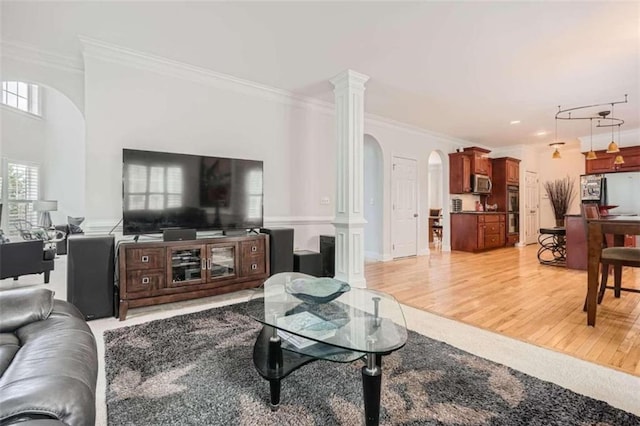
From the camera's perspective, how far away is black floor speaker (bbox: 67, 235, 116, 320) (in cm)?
272

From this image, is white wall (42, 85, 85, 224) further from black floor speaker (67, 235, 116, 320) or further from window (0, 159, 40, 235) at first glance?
black floor speaker (67, 235, 116, 320)

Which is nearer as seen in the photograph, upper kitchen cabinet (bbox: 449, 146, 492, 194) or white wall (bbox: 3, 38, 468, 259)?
white wall (bbox: 3, 38, 468, 259)

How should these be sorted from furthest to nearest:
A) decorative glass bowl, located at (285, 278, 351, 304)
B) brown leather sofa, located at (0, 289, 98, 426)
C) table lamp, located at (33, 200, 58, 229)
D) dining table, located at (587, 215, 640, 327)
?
1. table lamp, located at (33, 200, 58, 229)
2. dining table, located at (587, 215, 640, 327)
3. decorative glass bowl, located at (285, 278, 351, 304)
4. brown leather sofa, located at (0, 289, 98, 426)

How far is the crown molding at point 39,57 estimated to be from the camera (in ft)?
10.3

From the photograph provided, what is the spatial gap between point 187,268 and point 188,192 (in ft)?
2.66

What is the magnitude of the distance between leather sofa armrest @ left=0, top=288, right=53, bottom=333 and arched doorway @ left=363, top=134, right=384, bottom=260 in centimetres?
486

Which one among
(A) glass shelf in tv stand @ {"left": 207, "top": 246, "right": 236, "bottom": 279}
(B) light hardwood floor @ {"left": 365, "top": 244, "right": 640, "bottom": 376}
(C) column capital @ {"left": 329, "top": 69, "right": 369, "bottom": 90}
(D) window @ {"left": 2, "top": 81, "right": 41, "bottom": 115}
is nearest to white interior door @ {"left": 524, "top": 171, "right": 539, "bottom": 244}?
(B) light hardwood floor @ {"left": 365, "top": 244, "right": 640, "bottom": 376}

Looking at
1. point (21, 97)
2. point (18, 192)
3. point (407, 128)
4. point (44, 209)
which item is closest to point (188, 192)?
point (407, 128)

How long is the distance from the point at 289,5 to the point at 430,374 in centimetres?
286

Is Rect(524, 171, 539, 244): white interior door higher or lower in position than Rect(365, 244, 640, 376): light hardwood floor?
higher

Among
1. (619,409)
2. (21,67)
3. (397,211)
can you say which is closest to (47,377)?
(619,409)

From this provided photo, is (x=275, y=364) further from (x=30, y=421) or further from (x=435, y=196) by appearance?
(x=435, y=196)

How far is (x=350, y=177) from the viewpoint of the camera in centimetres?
384

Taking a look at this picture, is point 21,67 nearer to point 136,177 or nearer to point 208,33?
point 136,177
